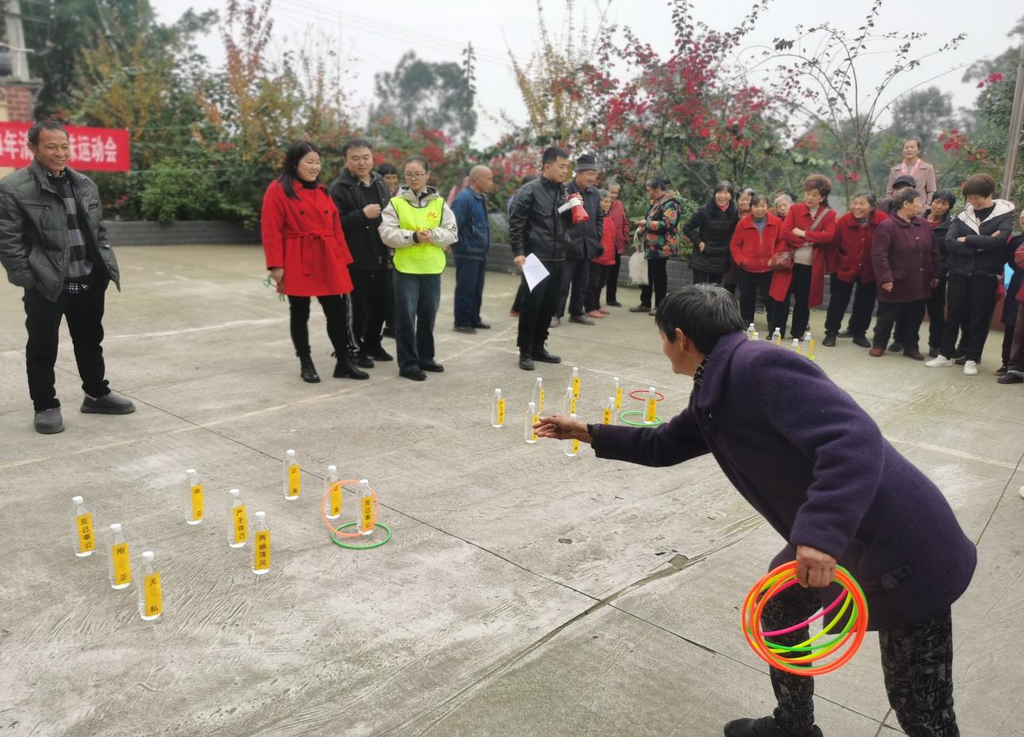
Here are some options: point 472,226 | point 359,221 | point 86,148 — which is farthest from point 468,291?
point 86,148

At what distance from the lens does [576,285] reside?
399 inches

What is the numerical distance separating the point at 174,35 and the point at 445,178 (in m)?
13.5

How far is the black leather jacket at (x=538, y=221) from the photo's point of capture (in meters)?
7.73

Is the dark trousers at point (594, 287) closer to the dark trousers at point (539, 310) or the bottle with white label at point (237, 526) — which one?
the dark trousers at point (539, 310)

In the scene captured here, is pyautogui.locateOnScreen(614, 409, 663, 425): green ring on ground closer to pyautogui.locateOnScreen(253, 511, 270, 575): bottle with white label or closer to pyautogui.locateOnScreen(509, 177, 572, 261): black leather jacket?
pyautogui.locateOnScreen(509, 177, 572, 261): black leather jacket

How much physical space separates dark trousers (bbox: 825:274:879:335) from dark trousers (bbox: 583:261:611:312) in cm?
295

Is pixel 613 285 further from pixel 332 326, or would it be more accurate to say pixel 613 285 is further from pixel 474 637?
pixel 474 637

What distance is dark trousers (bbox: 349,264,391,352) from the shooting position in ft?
25.0

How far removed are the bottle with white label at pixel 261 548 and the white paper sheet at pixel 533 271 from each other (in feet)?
14.2

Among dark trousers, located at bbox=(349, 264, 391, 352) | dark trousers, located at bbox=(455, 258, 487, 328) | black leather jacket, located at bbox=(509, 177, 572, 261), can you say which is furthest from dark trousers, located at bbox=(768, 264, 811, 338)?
dark trousers, located at bbox=(349, 264, 391, 352)

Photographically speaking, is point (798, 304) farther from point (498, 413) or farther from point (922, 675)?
point (922, 675)

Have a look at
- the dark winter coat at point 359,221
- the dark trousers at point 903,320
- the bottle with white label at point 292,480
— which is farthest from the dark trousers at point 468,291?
the bottle with white label at point 292,480

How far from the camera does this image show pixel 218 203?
17656mm

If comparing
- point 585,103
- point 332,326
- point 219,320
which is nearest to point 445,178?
point 585,103
